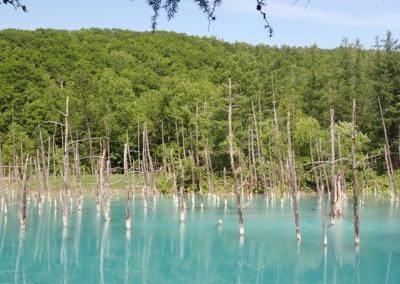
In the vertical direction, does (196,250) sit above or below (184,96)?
below

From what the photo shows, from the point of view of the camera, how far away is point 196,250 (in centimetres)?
2333

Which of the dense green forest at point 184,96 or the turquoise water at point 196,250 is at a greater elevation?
the dense green forest at point 184,96

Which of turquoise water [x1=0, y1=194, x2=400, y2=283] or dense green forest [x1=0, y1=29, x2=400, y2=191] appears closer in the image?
turquoise water [x1=0, y1=194, x2=400, y2=283]

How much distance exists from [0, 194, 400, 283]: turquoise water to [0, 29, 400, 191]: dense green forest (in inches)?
602

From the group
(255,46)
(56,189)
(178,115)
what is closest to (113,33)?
(255,46)

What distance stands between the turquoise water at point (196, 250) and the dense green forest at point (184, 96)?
15284 mm

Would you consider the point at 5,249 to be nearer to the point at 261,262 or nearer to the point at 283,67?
the point at 261,262

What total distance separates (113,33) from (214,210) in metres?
54.6

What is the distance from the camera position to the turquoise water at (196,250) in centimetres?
1873

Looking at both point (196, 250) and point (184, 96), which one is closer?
point (196, 250)

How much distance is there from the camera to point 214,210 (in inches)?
1442

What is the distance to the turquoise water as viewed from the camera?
738 inches

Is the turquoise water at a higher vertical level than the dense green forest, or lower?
lower

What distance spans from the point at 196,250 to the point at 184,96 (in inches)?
1345
